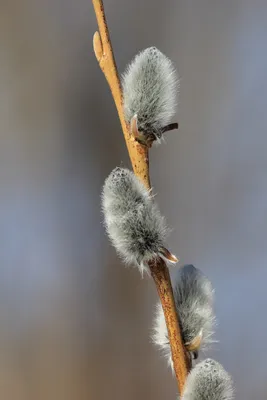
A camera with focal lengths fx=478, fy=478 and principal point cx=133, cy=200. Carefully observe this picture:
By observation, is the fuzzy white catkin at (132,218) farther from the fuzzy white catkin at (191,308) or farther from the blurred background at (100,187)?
the blurred background at (100,187)

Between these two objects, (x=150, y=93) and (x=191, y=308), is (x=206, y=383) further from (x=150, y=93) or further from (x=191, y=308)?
(x=150, y=93)

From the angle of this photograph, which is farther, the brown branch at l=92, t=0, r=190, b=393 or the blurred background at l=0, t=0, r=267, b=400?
the blurred background at l=0, t=0, r=267, b=400

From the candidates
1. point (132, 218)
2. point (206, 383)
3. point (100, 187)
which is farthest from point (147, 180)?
point (100, 187)

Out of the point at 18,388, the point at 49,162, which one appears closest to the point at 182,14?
the point at 49,162

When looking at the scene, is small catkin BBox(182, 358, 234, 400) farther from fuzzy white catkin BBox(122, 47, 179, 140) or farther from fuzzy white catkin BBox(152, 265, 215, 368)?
fuzzy white catkin BBox(122, 47, 179, 140)

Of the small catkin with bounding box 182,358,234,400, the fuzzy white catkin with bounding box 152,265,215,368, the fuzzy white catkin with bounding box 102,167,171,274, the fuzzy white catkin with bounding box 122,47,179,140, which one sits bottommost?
the small catkin with bounding box 182,358,234,400

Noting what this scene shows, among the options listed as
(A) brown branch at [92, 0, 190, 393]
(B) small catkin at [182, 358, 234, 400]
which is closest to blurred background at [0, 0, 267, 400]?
(A) brown branch at [92, 0, 190, 393]
